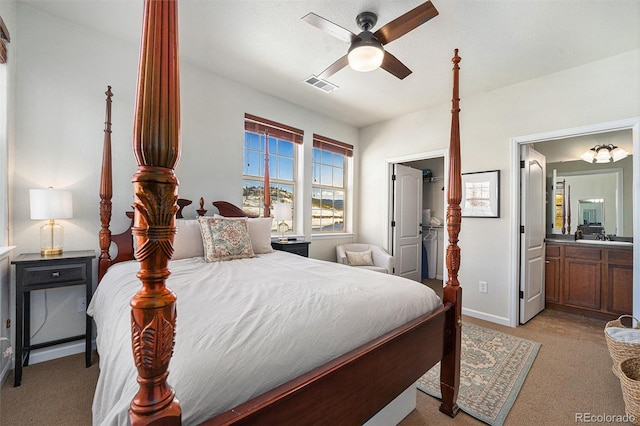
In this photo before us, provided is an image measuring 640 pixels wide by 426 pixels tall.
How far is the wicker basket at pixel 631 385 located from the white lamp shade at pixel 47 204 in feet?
12.8

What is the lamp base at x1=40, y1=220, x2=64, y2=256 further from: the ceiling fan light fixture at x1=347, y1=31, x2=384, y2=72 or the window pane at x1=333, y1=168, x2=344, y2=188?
the window pane at x1=333, y1=168, x2=344, y2=188

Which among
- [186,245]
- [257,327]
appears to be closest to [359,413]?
[257,327]

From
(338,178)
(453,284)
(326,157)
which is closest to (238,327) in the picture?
(453,284)

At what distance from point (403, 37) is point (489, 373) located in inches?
114

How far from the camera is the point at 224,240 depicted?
7.99 ft

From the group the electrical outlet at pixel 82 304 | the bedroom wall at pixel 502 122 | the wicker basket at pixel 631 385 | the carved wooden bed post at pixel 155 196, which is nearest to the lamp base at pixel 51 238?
the electrical outlet at pixel 82 304

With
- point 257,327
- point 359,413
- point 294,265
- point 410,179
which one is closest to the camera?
point 257,327

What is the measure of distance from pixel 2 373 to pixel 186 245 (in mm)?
1455

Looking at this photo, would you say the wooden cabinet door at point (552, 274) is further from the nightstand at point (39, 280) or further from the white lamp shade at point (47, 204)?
the white lamp shade at point (47, 204)

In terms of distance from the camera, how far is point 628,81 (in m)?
2.64

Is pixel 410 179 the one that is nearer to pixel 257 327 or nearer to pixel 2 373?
pixel 257 327

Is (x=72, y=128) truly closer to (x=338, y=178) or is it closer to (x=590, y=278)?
(x=338, y=178)

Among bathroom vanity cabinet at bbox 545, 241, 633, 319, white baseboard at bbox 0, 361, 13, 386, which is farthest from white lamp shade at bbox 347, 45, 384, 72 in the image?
bathroom vanity cabinet at bbox 545, 241, 633, 319

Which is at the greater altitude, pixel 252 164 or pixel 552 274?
pixel 252 164
